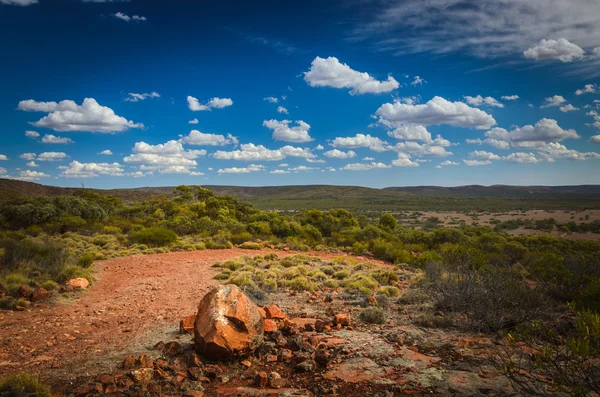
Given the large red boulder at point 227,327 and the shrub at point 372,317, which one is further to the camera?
the shrub at point 372,317

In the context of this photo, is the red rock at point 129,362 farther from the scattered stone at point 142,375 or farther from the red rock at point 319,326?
the red rock at point 319,326

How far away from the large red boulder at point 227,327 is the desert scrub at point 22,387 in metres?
2.23

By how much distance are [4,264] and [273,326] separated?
1038 cm

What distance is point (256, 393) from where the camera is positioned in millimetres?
5094

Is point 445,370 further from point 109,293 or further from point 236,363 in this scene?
point 109,293

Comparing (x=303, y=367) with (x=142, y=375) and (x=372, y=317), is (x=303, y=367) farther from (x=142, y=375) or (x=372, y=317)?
(x=372, y=317)

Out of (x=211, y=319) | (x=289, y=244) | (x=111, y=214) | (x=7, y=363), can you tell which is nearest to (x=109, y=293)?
(x=7, y=363)

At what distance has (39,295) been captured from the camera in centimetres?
938

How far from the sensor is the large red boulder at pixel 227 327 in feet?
19.5

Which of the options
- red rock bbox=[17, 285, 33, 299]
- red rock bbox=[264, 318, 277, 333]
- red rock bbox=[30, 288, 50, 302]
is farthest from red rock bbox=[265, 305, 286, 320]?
red rock bbox=[17, 285, 33, 299]

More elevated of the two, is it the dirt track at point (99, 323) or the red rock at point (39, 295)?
the red rock at point (39, 295)

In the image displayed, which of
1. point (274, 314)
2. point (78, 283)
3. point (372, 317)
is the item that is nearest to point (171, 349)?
point (274, 314)

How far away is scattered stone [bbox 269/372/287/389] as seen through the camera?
5.27m

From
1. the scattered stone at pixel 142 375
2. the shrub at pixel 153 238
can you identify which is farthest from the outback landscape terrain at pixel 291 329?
the shrub at pixel 153 238
